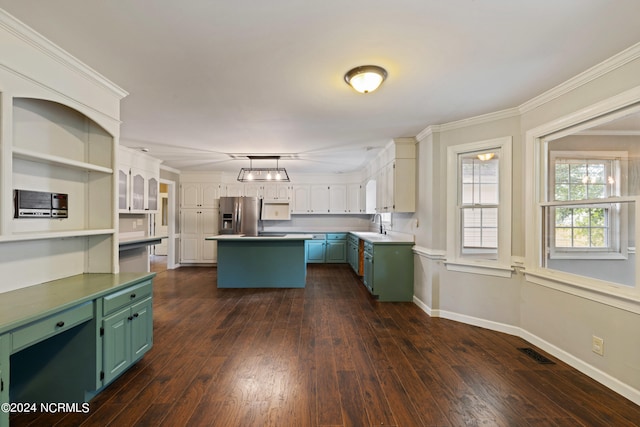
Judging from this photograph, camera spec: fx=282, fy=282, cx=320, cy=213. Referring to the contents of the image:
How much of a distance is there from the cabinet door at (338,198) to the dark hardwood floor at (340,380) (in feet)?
13.6

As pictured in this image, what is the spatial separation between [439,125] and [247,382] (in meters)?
3.48

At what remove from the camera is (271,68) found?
2234 millimetres

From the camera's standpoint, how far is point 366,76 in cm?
221

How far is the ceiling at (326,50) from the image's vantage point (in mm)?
1598

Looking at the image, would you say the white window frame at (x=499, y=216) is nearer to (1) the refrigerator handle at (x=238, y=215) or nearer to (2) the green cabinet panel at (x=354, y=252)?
(2) the green cabinet panel at (x=354, y=252)

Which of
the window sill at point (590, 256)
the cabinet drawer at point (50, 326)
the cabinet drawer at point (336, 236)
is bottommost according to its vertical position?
the cabinet drawer at point (50, 326)

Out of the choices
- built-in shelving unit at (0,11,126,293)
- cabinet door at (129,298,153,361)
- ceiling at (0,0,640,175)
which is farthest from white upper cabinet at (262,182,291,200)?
cabinet door at (129,298,153,361)

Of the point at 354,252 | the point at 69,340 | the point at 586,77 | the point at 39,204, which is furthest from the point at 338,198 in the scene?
the point at 69,340

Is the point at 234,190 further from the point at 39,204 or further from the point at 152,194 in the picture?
the point at 39,204

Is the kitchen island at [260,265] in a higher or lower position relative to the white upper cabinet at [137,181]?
lower

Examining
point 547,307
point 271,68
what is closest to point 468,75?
point 271,68

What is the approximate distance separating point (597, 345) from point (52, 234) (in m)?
4.14

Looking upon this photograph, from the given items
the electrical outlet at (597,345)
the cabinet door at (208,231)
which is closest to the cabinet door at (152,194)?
the cabinet door at (208,231)

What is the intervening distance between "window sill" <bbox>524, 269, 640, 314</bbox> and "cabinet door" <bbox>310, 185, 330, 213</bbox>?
16.8ft
